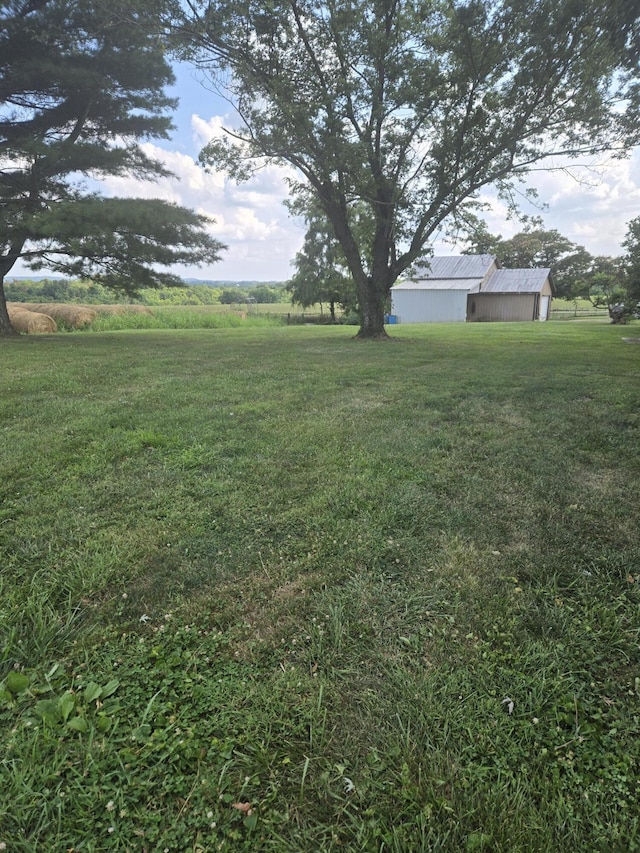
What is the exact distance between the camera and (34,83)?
11.2 metres

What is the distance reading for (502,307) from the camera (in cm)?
3303

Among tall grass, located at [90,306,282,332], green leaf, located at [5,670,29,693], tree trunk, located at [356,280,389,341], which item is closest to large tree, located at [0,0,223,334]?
tree trunk, located at [356,280,389,341]

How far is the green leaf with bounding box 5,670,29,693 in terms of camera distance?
1462 millimetres

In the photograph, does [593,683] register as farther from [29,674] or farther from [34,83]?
[34,83]

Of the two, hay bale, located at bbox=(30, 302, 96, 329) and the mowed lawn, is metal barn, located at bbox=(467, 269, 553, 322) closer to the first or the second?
hay bale, located at bbox=(30, 302, 96, 329)

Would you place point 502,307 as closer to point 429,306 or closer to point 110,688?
point 429,306

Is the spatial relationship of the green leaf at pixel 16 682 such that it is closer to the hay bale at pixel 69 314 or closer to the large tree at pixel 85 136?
the large tree at pixel 85 136

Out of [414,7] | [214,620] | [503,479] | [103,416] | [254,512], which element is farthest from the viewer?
[414,7]

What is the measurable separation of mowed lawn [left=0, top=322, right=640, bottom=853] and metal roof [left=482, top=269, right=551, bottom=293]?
32.4 m

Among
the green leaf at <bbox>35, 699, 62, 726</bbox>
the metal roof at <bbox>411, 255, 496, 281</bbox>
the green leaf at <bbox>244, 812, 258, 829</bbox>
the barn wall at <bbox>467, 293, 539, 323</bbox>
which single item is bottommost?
the green leaf at <bbox>244, 812, 258, 829</bbox>

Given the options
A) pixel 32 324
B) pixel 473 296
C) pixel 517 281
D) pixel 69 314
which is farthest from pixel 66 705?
pixel 517 281

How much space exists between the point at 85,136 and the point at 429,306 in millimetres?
24932

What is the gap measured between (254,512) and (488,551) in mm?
1311

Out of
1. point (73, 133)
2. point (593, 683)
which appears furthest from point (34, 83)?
point (593, 683)
